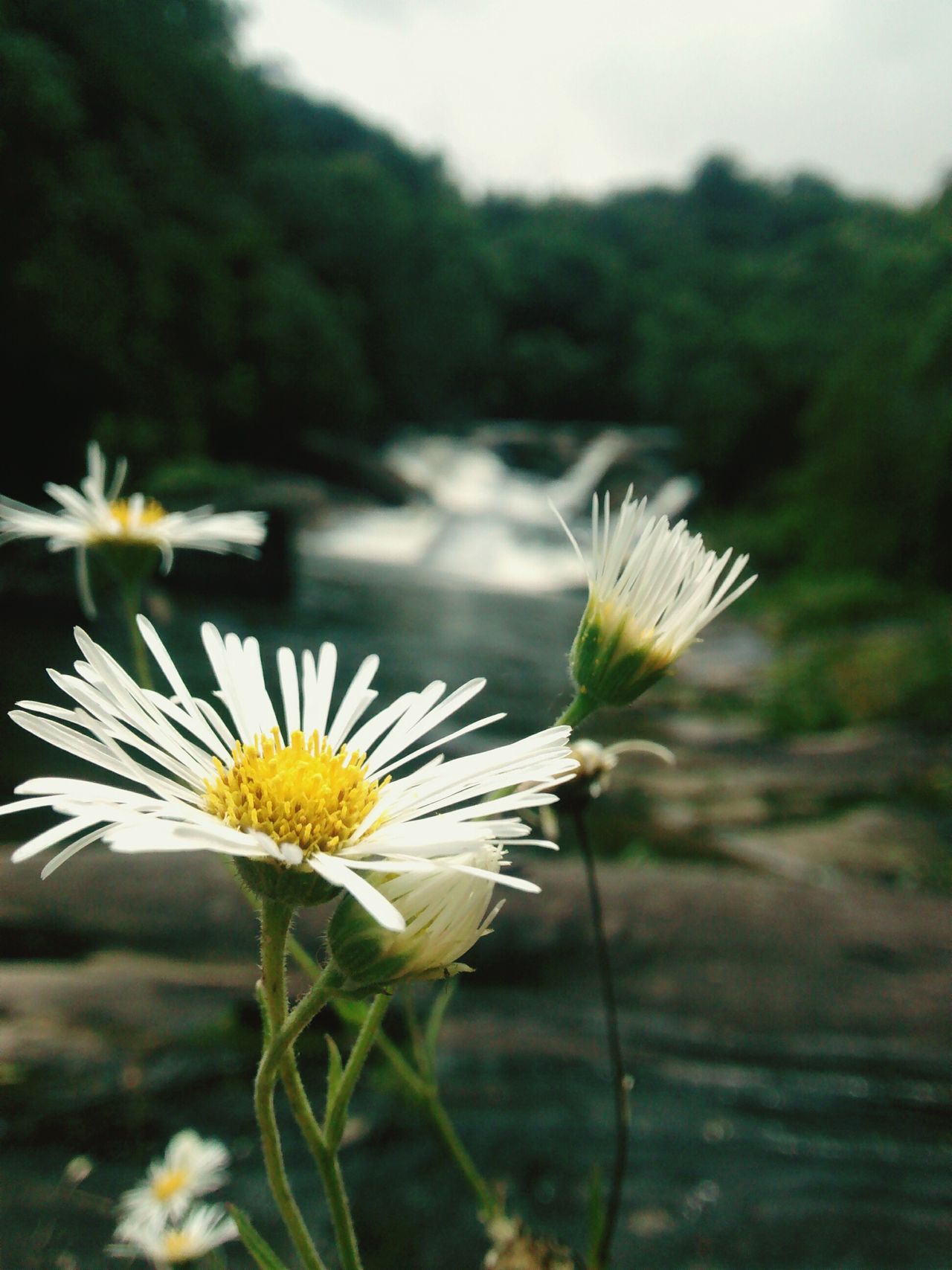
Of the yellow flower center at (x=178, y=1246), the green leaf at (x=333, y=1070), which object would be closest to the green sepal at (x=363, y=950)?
the green leaf at (x=333, y=1070)

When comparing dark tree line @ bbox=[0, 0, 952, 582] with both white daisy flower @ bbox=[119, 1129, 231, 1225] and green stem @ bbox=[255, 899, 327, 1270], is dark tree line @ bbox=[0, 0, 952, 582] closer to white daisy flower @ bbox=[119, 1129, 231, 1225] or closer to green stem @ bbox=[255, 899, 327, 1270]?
white daisy flower @ bbox=[119, 1129, 231, 1225]

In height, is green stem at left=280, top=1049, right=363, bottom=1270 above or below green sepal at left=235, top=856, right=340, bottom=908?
below

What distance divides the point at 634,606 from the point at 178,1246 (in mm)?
853

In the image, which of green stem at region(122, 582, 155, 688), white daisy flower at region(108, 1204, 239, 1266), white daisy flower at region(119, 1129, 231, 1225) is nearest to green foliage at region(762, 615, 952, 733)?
white daisy flower at region(119, 1129, 231, 1225)

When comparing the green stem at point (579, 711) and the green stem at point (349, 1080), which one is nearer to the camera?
the green stem at point (349, 1080)

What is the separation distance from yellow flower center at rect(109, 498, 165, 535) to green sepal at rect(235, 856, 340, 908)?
2.24ft

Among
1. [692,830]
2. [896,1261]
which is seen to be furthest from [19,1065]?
[692,830]

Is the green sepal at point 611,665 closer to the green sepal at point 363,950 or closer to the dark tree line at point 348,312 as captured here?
the green sepal at point 363,950

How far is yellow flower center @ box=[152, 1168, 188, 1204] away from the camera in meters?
1.20

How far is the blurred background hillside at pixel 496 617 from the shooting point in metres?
1.57

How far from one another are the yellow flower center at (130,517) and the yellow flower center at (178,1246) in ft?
2.51

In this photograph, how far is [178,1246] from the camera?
1.00 meters

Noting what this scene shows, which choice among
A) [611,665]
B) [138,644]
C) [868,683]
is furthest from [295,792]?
[868,683]

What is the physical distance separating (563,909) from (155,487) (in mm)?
5568
